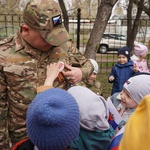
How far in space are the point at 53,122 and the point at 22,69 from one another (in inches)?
33.6

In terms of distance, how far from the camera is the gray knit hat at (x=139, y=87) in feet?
6.40

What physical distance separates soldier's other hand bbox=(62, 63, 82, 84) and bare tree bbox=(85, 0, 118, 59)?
10.1 ft

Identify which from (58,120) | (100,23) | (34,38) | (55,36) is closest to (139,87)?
(55,36)

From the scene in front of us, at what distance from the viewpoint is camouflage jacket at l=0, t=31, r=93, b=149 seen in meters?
1.88

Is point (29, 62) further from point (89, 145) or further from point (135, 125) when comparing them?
point (135, 125)

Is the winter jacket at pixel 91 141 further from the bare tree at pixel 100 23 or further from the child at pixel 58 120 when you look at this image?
the bare tree at pixel 100 23

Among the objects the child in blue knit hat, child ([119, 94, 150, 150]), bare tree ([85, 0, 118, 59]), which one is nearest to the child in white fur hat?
the child in blue knit hat

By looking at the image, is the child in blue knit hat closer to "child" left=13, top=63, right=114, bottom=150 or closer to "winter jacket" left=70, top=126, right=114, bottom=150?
"child" left=13, top=63, right=114, bottom=150

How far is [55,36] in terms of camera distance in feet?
5.98

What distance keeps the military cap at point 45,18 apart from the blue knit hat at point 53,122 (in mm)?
717

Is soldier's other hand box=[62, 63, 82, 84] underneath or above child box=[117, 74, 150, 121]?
above

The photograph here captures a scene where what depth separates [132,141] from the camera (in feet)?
2.34

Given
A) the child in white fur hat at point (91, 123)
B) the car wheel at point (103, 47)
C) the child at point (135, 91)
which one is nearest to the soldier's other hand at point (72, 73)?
the child at point (135, 91)

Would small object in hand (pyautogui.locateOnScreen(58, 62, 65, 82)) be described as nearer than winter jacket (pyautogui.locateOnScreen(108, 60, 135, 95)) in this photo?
Yes
